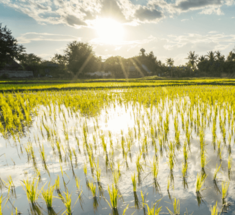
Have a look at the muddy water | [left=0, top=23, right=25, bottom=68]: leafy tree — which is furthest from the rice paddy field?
[left=0, top=23, right=25, bottom=68]: leafy tree

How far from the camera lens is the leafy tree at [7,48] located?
19.0 m

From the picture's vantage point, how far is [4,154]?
214cm

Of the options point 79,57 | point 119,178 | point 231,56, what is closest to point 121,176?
point 119,178

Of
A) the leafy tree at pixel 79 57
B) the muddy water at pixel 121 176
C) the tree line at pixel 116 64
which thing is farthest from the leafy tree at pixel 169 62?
the muddy water at pixel 121 176

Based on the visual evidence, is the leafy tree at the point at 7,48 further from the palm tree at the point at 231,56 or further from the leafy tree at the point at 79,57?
the palm tree at the point at 231,56

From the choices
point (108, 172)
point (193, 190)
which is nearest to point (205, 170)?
point (193, 190)

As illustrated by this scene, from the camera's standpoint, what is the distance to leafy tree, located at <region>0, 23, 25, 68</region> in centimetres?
1905

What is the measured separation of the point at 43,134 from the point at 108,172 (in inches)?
67.1

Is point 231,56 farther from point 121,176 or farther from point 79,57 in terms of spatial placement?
point 121,176

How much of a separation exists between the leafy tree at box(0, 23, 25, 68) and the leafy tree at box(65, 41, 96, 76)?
13298 mm

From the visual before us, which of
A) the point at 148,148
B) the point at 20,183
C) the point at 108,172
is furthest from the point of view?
the point at 148,148

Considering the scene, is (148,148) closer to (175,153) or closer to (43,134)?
(175,153)

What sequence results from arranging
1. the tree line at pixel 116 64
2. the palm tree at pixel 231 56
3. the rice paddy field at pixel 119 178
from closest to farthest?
the rice paddy field at pixel 119 178
the tree line at pixel 116 64
the palm tree at pixel 231 56

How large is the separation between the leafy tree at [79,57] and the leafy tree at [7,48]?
13298mm
